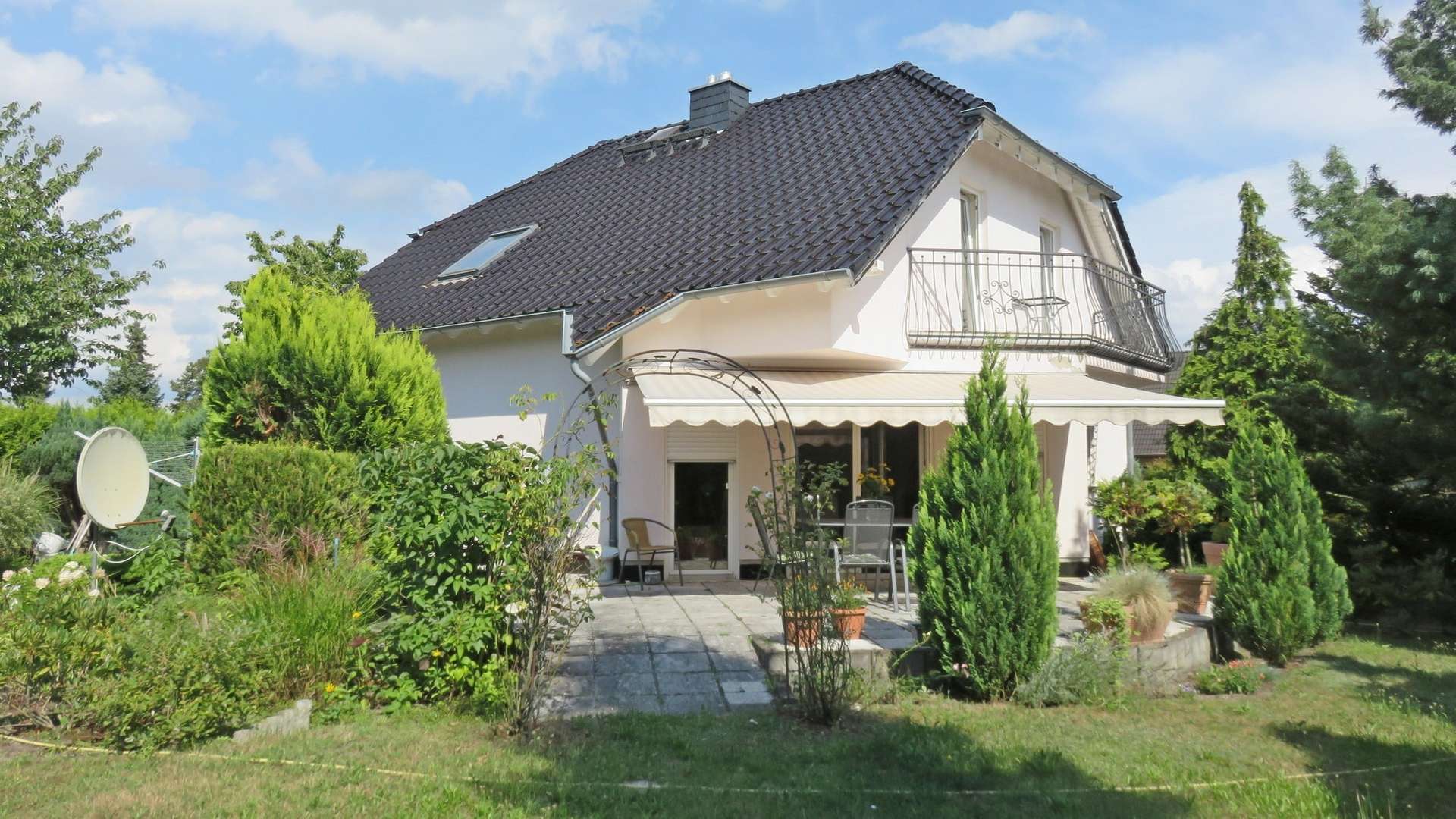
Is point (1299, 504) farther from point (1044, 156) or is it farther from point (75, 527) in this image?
point (75, 527)


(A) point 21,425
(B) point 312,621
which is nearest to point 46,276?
(A) point 21,425

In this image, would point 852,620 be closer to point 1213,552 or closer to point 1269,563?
point 1269,563

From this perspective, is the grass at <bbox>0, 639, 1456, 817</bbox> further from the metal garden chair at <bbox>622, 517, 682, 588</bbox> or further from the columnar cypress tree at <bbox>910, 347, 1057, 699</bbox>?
the metal garden chair at <bbox>622, 517, 682, 588</bbox>

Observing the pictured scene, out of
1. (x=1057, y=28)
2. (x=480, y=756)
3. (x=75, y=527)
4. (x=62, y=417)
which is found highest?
(x=1057, y=28)

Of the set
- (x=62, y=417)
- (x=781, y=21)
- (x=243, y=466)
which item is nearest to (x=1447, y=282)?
(x=781, y=21)

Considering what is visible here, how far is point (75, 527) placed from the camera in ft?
51.2

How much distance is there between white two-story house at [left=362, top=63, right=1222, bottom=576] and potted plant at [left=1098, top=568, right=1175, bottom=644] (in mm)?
2715

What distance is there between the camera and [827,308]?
43.0ft

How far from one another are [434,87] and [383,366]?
4064 millimetres

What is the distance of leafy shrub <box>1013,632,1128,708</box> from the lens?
820 centimetres

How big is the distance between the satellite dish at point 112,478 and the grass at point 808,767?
4751mm

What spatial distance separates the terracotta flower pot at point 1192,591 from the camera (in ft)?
38.8

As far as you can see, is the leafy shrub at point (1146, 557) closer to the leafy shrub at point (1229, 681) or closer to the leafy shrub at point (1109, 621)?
the leafy shrub at point (1229, 681)

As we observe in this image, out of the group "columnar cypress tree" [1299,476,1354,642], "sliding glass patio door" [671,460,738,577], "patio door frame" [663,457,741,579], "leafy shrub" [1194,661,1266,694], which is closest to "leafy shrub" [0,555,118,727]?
"patio door frame" [663,457,741,579]
